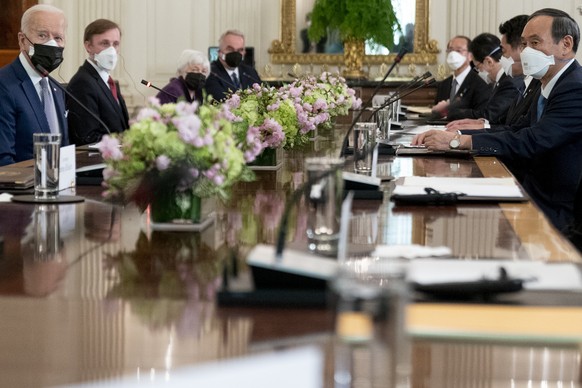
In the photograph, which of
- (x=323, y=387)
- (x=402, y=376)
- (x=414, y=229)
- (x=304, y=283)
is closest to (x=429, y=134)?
(x=414, y=229)

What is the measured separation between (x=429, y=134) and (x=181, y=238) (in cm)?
254

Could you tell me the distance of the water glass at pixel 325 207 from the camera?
6.47 feet

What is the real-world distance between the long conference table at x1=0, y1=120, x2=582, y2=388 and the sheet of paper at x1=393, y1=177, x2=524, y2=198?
33cm

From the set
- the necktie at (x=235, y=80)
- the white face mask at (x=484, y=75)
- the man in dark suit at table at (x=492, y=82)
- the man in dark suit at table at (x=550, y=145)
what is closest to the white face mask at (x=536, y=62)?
the man in dark suit at table at (x=550, y=145)

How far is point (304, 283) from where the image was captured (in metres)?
1.60

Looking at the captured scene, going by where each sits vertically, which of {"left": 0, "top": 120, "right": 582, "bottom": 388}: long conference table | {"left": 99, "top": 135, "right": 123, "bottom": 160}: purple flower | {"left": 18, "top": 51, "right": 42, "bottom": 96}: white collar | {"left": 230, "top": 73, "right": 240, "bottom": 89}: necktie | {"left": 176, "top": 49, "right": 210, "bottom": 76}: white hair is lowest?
{"left": 0, "top": 120, "right": 582, "bottom": 388}: long conference table

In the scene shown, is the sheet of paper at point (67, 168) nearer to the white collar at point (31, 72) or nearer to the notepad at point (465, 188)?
the notepad at point (465, 188)

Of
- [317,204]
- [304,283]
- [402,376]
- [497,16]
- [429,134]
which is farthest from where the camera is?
[497,16]

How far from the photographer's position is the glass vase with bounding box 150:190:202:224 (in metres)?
2.34

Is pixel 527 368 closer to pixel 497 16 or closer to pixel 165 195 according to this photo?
pixel 165 195

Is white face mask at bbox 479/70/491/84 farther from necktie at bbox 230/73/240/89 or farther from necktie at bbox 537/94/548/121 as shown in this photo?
necktie at bbox 537/94/548/121

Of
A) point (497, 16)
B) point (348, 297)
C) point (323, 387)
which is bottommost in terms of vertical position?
point (323, 387)

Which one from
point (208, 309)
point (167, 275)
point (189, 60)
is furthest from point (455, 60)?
point (208, 309)

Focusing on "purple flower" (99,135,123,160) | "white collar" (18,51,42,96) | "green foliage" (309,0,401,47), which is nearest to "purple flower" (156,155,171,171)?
"purple flower" (99,135,123,160)
